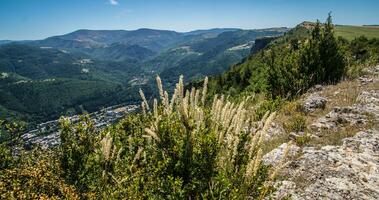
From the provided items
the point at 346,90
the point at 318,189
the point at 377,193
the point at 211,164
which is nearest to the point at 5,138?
the point at 211,164

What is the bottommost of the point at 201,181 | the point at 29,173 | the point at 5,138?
the point at 5,138

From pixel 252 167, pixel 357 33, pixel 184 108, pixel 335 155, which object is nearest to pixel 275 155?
pixel 335 155

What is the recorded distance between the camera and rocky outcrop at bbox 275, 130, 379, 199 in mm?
6867

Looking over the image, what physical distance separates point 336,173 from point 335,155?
2.70 feet

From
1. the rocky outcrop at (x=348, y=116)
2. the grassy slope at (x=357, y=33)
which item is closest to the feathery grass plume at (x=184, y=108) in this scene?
the rocky outcrop at (x=348, y=116)

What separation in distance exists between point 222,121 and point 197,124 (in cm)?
58

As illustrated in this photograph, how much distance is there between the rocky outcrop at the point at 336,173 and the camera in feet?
22.5

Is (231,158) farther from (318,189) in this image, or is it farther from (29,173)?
(29,173)

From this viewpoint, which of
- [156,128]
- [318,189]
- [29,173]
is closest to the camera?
[156,128]

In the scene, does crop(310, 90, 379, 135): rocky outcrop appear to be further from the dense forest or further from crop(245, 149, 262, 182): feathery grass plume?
crop(245, 149, 262, 182): feathery grass plume

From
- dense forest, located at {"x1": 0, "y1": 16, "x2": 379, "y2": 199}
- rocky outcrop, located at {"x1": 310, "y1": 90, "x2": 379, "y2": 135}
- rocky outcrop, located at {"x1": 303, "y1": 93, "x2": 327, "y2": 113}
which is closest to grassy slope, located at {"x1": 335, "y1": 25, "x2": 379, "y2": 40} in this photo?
rocky outcrop, located at {"x1": 303, "y1": 93, "x2": 327, "y2": 113}

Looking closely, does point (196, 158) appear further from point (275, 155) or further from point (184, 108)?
point (275, 155)

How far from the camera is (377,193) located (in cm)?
674

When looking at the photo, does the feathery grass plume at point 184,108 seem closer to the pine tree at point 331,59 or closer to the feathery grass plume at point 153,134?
the feathery grass plume at point 153,134
